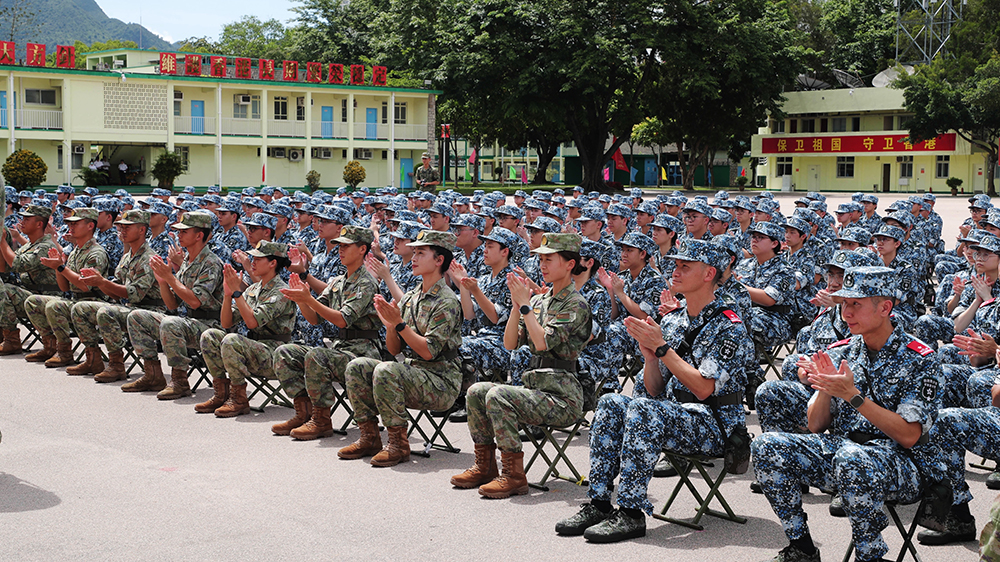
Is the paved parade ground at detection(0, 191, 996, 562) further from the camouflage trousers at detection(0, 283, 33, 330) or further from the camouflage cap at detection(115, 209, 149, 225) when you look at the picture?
the camouflage trousers at detection(0, 283, 33, 330)

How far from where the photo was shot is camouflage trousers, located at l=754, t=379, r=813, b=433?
6105 millimetres

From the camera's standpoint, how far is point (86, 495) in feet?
23.0

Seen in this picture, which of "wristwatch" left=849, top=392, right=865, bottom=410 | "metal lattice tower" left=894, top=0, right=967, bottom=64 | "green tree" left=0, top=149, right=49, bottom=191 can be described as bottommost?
"wristwatch" left=849, top=392, right=865, bottom=410

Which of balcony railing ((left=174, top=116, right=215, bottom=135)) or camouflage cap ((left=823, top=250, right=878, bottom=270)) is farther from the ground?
balcony railing ((left=174, top=116, right=215, bottom=135))

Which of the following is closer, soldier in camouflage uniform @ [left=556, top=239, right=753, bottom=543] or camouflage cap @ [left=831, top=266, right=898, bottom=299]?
camouflage cap @ [left=831, top=266, right=898, bottom=299]

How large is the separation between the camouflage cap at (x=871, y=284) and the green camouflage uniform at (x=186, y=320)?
261 inches

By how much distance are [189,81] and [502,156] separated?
5552 centimetres

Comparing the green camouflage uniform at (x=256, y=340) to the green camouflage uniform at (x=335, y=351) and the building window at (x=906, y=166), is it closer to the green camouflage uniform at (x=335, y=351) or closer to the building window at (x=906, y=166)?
the green camouflage uniform at (x=335, y=351)

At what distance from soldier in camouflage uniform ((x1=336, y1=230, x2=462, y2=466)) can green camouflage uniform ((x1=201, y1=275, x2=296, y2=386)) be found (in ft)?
5.26

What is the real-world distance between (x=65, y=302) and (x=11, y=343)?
1726 millimetres

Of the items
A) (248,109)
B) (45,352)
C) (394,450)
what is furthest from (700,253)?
(248,109)

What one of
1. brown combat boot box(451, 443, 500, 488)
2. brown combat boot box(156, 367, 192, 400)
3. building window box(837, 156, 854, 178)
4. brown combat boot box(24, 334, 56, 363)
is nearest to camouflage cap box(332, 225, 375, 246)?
brown combat boot box(451, 443, 500, 488)

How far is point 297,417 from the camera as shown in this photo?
898 centimetres

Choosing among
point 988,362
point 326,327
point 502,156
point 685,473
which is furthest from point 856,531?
point 502,156
